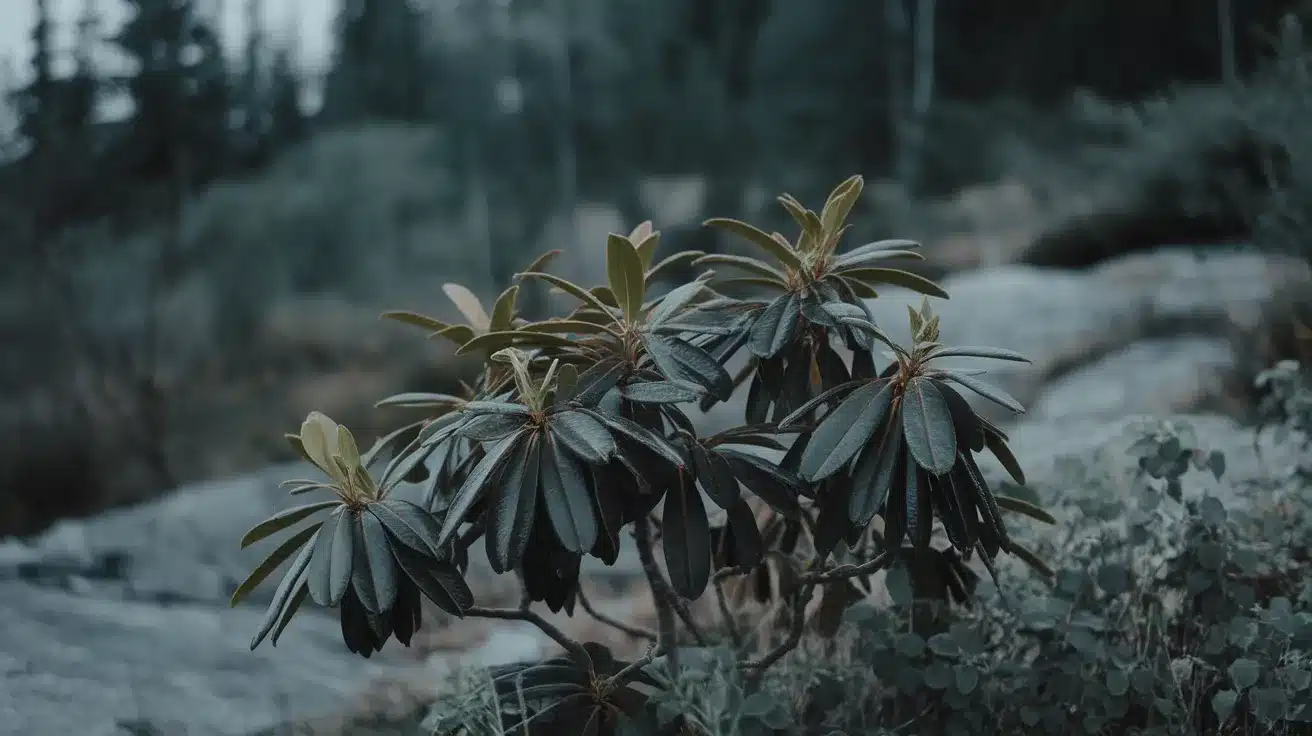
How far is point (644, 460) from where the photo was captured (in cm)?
117

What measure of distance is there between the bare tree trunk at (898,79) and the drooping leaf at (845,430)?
5792 millimetres

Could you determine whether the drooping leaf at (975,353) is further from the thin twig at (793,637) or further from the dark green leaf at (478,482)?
the dark green leaf at (478,482)

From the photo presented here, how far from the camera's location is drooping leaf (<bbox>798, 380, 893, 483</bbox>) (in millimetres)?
1106

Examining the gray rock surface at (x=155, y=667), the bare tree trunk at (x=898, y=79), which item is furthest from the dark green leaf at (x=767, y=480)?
the bare tree trunk at (x=898, y=79)

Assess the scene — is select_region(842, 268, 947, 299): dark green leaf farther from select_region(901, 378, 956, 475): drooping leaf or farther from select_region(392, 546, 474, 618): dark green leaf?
select_region(392, 546, 474, 618): dark green leaf

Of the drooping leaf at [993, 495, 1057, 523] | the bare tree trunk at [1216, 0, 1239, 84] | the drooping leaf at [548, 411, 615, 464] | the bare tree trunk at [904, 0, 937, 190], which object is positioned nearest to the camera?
the drooping leaf at [548, 411, 615, 464]

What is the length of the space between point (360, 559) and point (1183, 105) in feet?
18.7

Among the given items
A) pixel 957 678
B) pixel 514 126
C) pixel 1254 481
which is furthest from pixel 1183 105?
pixel 957 678

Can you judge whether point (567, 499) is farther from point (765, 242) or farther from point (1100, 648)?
point (1100, 648)

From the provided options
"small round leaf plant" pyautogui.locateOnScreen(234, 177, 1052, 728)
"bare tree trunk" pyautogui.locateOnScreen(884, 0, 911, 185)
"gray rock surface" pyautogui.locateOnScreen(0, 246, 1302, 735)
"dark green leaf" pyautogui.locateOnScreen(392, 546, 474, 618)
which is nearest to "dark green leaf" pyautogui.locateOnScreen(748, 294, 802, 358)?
"small round leaf plant" pyautogui.locateOnScreen(234, 177, 1052, 728)

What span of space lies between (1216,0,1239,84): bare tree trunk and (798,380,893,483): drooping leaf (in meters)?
6.01

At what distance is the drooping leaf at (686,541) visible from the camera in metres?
1.18

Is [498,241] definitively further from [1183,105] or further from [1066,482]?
[1066,482]

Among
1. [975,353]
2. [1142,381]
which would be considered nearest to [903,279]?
[975,353]
